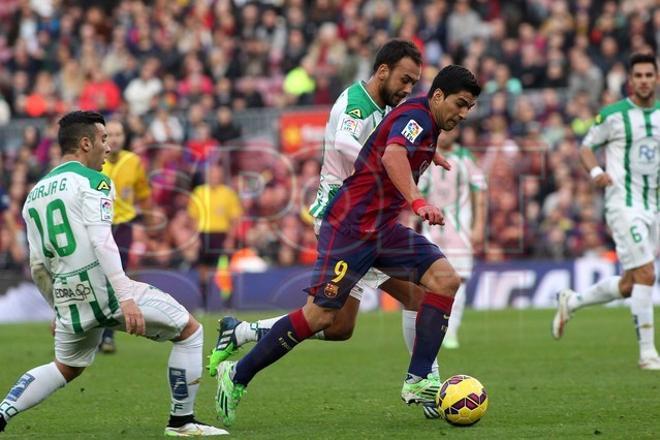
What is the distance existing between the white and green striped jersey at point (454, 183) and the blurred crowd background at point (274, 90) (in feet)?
17.9

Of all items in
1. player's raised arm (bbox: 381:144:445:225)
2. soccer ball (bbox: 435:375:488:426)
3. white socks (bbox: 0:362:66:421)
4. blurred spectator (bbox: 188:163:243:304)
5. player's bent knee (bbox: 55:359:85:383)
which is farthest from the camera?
blurred spectator (bbox: 188:163:243:304)

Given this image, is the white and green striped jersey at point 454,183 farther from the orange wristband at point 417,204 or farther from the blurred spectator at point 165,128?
the blurred spectator at point 165,128

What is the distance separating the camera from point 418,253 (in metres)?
8.21

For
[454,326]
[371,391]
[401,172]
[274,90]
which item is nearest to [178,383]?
[401,172]

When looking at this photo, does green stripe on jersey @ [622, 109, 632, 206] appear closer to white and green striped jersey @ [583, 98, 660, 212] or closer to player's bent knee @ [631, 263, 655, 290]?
white and green striped jersey @ [583, 98, 660, 212]

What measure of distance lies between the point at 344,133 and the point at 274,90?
15224mm

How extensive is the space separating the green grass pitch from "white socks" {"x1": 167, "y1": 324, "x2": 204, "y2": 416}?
0.33 m

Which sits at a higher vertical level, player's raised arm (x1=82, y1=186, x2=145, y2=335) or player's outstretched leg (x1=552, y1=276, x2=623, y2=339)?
player's raised arm (x1=82, y1=186, x2=145, y2=335)

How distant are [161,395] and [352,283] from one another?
2.62 metres

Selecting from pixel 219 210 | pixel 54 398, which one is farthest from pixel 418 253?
pixel 219 210

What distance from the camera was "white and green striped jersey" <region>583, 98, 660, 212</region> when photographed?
38.4 feet

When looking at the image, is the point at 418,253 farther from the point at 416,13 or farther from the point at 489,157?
the point at 416,13

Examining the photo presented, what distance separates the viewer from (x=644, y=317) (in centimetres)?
1143

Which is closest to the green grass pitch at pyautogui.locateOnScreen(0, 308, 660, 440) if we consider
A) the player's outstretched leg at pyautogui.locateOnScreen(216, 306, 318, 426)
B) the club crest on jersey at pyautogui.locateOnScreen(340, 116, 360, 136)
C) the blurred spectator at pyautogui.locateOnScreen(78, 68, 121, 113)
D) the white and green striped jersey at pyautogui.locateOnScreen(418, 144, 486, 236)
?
the player's outstretched leg at pyautogui.locateOnScreen(216, 306, 318, 426)
